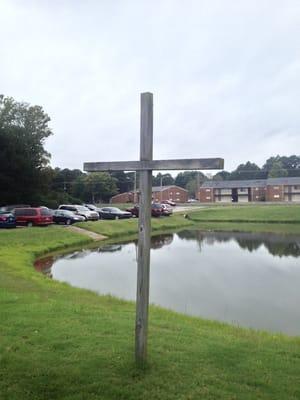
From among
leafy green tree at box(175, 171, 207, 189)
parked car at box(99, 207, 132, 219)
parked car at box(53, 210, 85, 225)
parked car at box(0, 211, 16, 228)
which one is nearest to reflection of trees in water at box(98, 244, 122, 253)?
parked car at box(0, 211, 16, 228)

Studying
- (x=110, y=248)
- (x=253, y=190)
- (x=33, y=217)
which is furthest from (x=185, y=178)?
(x=110, y=248)

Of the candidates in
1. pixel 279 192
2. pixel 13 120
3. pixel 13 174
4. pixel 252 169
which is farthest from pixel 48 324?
pixel 252 169

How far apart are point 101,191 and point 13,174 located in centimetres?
4660

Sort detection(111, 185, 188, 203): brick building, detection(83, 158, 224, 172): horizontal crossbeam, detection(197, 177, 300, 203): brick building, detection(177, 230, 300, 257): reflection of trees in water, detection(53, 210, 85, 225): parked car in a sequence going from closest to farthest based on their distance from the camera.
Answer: detection(83, 158, 224, 172): horizontal crossbeam
detection(177, 230, 300, 257): reflection of trees in water
detection(53, 210, 85, 225): parked car
detection(111, 185, 188, 203): brick building
detection(197, 177, 300, 203): brick building

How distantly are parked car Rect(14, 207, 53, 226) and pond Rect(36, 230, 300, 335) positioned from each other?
7794 mm

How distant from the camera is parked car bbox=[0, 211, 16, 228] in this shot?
31.8 m

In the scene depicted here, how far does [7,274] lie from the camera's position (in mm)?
14727

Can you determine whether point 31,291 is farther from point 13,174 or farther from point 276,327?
point 13,174

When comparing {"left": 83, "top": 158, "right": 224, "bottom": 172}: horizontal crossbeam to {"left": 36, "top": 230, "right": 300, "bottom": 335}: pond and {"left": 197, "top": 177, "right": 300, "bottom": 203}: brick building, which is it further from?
{"left": 197, "top": 177, "right": 300, "bottom": 203}: brick building

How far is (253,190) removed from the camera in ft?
347

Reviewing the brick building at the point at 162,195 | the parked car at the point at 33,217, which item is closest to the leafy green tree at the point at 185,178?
the brick building at the point at 162,195

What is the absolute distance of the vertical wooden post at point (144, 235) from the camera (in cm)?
542

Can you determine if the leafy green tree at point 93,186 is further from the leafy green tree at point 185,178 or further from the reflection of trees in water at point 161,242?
the reflection of trees in water at point 161,242

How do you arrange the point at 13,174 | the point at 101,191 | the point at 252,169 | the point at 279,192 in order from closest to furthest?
the point at 13,174 → the point at 101,191 → the point at 279,192 → the point at 252,169
